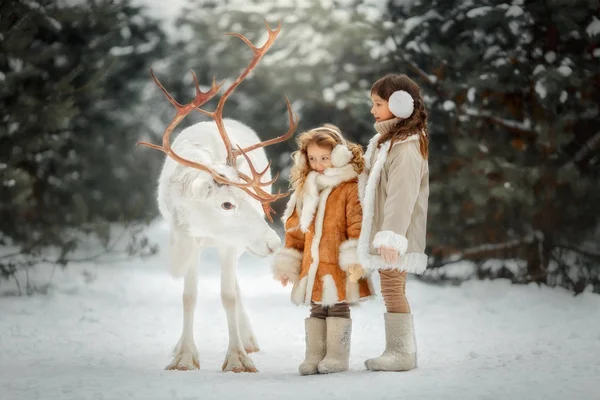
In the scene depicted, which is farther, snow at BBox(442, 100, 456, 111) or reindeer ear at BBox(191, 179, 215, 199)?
snow at BBox(442, 100, 456, 111)

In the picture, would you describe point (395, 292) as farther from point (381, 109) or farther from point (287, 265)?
point (381, 109)

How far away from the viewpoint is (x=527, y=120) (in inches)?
282

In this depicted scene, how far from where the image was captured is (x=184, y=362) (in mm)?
4547

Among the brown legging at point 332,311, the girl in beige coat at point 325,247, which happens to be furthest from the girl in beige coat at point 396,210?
the brown legging at point 332,311

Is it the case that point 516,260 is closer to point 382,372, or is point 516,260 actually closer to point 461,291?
point 461,291

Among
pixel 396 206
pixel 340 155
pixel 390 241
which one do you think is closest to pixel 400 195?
pixel 396 206

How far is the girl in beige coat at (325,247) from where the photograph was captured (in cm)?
410

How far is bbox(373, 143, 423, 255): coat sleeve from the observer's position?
3.94 meters

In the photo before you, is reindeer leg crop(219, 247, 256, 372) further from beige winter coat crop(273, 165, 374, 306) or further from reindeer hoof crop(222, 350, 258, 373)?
beige winter coat crop(273, 165, 374, 306)

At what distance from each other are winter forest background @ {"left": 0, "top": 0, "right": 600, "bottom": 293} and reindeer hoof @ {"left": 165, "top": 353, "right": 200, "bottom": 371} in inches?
128

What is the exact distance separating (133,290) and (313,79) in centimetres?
348

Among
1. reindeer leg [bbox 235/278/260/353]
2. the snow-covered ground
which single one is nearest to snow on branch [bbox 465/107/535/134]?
the snow-covered ground

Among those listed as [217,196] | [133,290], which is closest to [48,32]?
[133,290]

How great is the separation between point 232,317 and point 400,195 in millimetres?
1503
